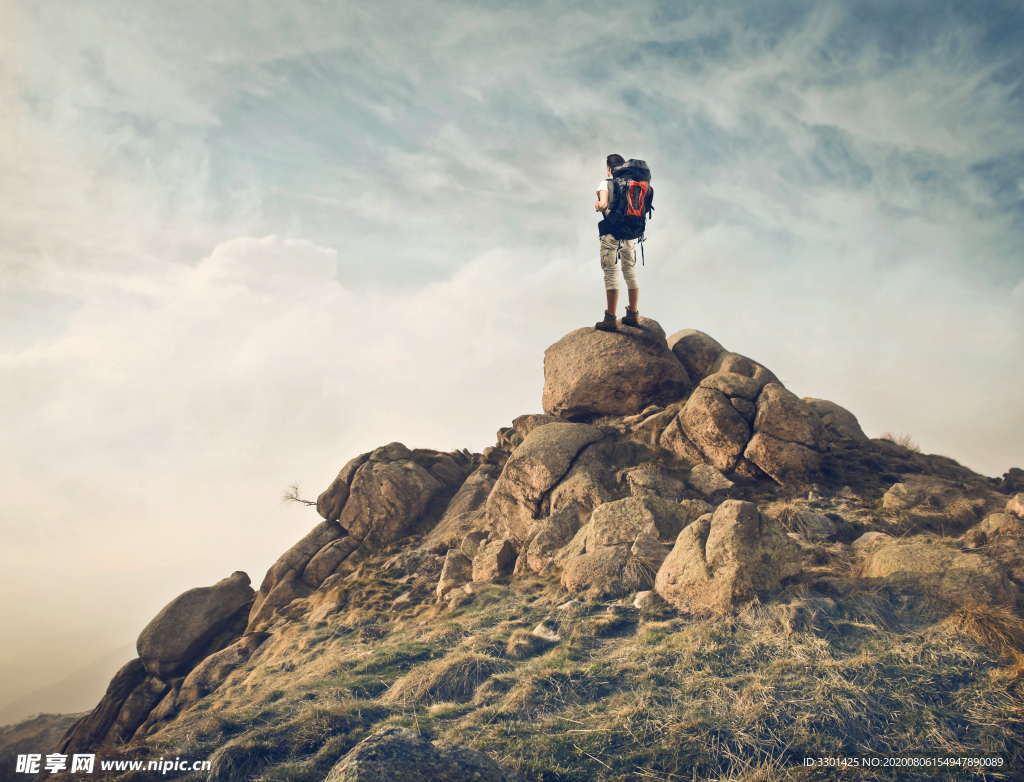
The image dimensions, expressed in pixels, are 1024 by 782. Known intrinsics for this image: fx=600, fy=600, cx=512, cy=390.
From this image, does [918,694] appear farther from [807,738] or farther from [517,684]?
[517,684]

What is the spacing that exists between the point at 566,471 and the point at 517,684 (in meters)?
8.38

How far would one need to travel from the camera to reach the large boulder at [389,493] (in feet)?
67.8

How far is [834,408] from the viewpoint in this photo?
2038cm

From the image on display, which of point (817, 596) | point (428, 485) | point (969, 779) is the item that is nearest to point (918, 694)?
point (969, 779)

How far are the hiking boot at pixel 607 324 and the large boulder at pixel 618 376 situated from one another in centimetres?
28

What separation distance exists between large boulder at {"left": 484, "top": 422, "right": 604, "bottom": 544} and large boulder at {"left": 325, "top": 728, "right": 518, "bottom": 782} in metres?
10.0

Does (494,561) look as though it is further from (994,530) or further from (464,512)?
(994,530)

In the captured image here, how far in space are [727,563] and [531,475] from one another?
24.1 feet

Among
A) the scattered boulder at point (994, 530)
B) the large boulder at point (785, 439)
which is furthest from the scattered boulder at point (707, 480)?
the scattered boulder at point (994, 530)

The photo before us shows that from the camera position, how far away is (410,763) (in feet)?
20.3

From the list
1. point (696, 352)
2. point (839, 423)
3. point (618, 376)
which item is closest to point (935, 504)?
point (839, 423)

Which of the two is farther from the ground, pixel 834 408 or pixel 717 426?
pixel 834 408

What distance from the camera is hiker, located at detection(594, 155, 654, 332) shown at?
Result: 17.3 metres

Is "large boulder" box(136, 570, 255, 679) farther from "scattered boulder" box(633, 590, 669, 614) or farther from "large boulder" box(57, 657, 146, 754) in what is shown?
"scattered boulder" box(633, 590, 669, 614)
